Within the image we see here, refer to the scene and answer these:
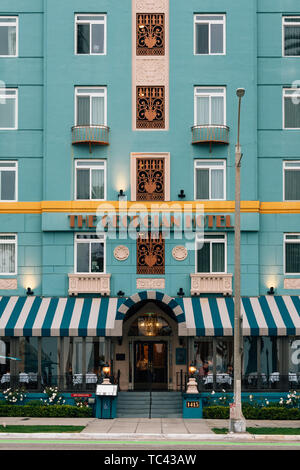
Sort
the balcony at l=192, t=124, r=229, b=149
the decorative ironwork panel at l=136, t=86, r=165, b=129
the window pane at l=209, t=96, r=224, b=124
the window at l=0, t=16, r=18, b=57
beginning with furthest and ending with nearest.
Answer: the window at l=0, t=16, r=18, b=57
the window pane at l=209, t=96, r=224, b=124
the decorative ironwork panel at l=136, t=86, r=165, b=129
the balcony at l=192, t=124, r=229, b=149

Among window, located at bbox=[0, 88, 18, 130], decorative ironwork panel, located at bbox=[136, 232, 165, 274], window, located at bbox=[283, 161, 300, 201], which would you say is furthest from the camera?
window, located at bbox=[0, 88, 18, 130]

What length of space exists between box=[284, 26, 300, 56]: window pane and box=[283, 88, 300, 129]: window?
185 cm

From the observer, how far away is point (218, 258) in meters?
30.9

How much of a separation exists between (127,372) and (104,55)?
13959 millimetres

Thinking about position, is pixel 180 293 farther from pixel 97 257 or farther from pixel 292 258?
pixel 292 258

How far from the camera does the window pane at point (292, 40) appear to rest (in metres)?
31.9

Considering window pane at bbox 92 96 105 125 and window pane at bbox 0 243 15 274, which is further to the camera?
window pane at bbox 92 96 105 125

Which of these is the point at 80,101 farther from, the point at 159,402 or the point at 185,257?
the point at 159,402

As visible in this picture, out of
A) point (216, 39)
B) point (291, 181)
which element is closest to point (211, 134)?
point (291, 181)

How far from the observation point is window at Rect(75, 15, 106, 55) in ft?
104

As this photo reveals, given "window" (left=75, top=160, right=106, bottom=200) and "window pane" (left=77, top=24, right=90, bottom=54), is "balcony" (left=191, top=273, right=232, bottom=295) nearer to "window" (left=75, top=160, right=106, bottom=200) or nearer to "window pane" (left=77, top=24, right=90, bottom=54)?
"window" (left=75, top=160, right=106, bottom=200)

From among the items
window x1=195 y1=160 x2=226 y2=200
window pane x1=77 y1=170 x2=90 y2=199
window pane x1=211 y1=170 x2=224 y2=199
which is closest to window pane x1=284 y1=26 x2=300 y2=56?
window x1=195 y1=160 x2=226 y2=200

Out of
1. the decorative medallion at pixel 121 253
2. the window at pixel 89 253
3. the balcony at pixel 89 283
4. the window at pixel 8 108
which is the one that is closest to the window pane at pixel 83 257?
the window at pixel 89 253

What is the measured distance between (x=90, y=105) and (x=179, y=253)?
7.65m
